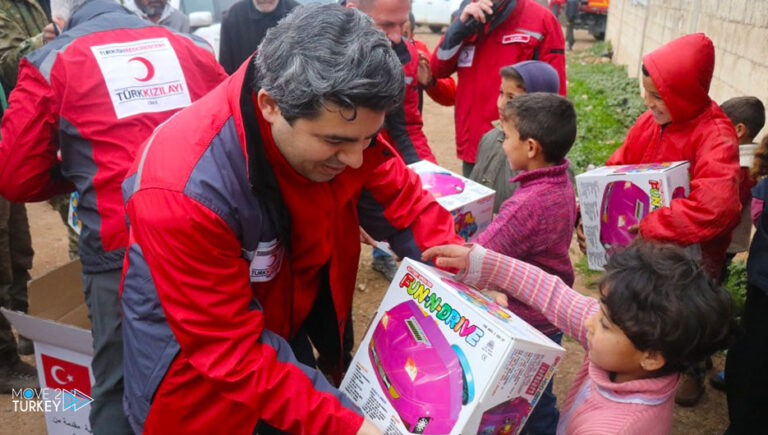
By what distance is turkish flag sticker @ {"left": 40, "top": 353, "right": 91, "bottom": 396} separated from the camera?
2.49 meters

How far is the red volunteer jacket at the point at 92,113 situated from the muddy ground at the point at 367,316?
5.08ft

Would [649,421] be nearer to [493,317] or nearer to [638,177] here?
[493,317]

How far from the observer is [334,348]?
230cm

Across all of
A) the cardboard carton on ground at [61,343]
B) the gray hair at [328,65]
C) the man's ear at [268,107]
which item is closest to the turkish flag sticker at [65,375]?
the cardboard carton on ground at [61,343]

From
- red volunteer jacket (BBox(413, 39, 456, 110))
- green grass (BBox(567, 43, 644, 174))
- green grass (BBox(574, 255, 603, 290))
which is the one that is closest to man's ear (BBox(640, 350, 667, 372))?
red volunteer jacket (BBox(413, 39, 456, 110))

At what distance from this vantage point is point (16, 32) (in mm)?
3664

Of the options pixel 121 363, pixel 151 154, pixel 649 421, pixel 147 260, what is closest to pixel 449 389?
A: pixel 649 421

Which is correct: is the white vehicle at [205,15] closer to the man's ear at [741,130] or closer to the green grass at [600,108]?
the green grass at [600,108]

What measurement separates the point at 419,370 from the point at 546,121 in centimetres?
130

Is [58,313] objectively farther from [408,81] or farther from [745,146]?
[745,146]

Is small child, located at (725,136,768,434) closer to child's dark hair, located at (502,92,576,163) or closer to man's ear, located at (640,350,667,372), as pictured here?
child's dark hair, located at (502,92,576,163)

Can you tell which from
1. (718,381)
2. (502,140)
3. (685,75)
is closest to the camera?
(685,75)

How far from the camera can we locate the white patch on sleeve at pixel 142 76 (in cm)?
230

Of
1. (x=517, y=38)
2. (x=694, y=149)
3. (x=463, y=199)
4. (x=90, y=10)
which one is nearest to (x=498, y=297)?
(x=463, y=199)
